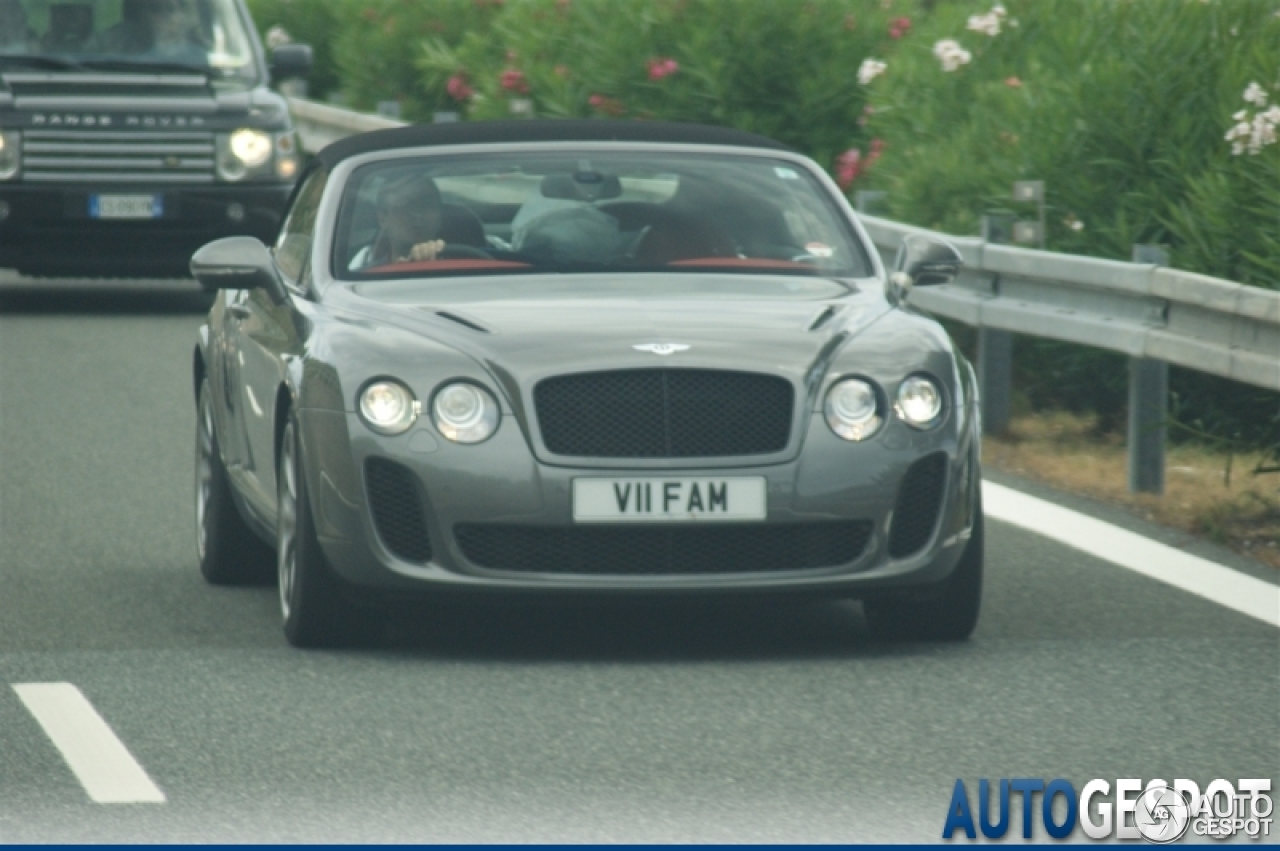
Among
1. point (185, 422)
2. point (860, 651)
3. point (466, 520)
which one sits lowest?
point (185, 422)

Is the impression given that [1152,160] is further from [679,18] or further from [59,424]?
[679,18]

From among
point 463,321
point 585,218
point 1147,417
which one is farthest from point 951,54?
point 463,321

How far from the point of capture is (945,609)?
8.20 metres

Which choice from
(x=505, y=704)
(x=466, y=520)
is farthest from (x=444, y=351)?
(x=505, y=704)

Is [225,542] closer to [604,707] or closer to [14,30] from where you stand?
[604,707]

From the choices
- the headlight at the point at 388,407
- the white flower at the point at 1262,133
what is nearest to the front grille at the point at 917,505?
the headlight at the point at 388,407

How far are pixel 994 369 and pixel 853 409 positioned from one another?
16.0 feet

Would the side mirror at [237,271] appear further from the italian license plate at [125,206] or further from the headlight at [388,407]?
the italian license plate at [125,206]

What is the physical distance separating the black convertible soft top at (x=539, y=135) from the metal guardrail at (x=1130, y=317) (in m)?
1.63

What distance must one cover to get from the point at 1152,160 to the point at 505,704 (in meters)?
6.49

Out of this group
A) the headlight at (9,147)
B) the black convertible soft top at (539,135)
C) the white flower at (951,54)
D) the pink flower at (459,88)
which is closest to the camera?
the black convertible soft top at (539,135)

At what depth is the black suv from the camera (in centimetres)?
1788

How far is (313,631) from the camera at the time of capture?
811cm

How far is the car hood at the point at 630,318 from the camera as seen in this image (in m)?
7.87
